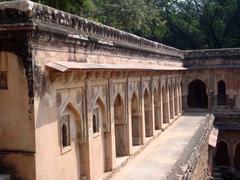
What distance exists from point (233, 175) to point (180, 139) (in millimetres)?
6030

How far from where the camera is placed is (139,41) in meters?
11.1

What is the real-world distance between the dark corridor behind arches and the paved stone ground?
5.79 meters

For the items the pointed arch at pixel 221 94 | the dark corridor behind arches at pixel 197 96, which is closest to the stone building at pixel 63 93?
the pointed arch at pixel 221 94

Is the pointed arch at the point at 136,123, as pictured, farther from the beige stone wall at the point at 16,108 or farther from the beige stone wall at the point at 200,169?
the beige stone wall at the point at 16,108

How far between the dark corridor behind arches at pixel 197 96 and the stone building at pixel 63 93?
33.5 ft

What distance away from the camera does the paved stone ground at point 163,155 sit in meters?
8.44

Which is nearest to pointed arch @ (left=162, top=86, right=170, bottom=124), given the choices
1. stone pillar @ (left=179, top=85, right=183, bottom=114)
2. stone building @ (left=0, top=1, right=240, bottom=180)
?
stone pillar @ (left=179, top=85, right=183, bottom=114)

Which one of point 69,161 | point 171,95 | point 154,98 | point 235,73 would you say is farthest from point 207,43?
point 69,161

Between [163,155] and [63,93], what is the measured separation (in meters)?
4.68

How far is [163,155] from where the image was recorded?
10234 millimetres

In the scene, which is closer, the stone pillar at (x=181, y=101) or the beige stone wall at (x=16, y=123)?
the beige stone wall at (x=16, y=123)

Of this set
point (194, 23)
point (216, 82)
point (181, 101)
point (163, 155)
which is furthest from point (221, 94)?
point (194, 23)

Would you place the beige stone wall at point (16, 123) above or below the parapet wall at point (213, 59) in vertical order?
below

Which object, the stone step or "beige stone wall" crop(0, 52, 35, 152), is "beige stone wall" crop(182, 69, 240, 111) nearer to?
"beige stone wall" crop(0, 52, 35, 152)
